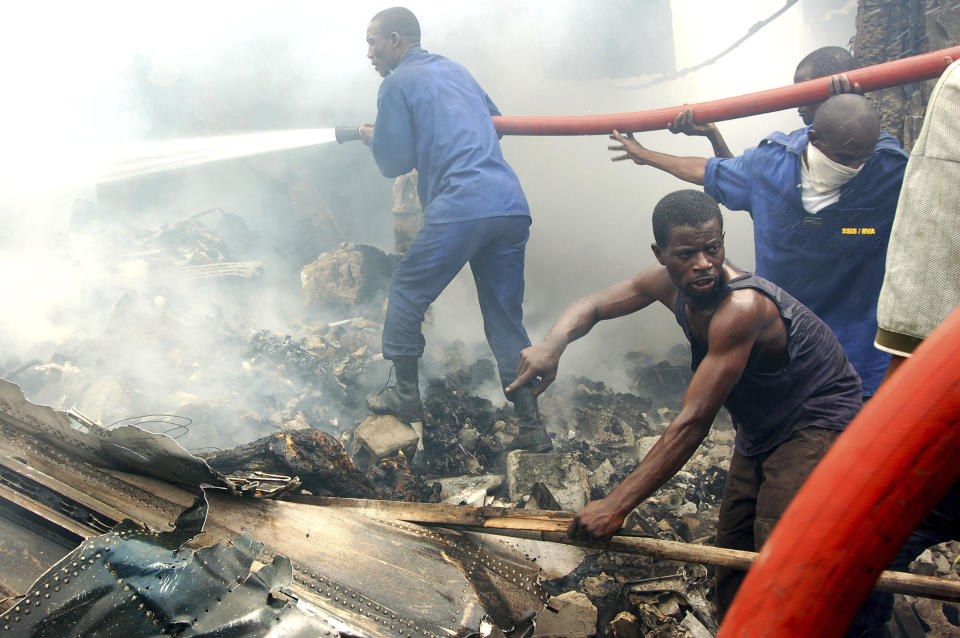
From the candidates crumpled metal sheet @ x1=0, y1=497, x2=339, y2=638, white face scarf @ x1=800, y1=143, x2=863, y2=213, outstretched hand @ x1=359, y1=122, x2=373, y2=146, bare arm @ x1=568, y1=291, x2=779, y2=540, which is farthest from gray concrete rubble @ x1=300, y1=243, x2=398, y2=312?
bare arm @ x1=568, y1=291, x2=779, y2=540

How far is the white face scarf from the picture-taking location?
3.08 meters

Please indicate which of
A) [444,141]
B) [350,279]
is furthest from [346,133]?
[350,279]

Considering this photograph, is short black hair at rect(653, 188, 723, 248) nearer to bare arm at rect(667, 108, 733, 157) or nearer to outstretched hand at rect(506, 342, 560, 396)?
outstretched hand at rect(506, 342, 560, 396)

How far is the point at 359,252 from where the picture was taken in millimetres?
7117

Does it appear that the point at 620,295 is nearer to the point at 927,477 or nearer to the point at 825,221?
the point at 825,221

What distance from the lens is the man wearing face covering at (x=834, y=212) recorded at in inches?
118

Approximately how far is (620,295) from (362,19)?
690 centimetres

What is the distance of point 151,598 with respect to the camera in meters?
1.84

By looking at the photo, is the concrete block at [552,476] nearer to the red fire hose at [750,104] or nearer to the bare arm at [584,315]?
the bare arm at [584,315]

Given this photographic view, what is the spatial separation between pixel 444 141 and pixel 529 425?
2255 millimetres

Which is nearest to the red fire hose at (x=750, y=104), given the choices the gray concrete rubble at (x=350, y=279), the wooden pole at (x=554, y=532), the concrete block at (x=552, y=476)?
the concrete block at (x=552, y=476)

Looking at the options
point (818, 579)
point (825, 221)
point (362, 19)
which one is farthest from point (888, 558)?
point (362, 19)

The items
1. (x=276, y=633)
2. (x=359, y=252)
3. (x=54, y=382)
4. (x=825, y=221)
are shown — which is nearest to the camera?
(x=276, y=633)

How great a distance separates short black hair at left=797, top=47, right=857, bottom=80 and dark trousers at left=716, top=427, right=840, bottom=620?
2926 millimetres
